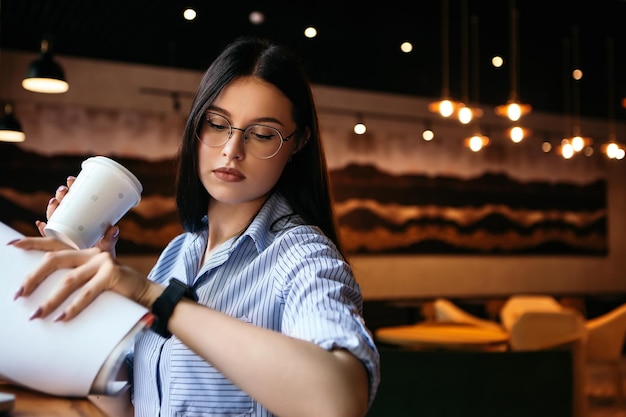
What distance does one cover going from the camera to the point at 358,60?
8.21 meters

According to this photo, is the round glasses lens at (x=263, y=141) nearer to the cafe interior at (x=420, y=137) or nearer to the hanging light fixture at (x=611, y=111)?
the cafe interior at (x=420, y=137)

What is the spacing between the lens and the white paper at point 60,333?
847mm

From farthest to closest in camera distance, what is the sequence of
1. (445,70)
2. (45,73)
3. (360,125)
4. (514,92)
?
1. (445,70)
2. (360,125)
3. (514,92)
4. (45,73)

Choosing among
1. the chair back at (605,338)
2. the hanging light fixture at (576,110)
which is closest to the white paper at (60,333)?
the chair back at (605,338)

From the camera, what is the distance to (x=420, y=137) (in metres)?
9.42

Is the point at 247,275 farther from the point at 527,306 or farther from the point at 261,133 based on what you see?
the point at 527,306

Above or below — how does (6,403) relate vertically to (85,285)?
below

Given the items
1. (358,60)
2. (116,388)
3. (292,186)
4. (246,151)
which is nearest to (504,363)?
(292,186)

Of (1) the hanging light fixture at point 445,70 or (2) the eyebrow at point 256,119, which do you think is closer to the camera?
(2) the eyebrow at point 256,119

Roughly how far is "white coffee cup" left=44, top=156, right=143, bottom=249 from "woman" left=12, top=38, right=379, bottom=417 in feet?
0.37

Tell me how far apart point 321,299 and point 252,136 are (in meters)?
0.35

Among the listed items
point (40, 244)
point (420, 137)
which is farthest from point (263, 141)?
point (420, 137)

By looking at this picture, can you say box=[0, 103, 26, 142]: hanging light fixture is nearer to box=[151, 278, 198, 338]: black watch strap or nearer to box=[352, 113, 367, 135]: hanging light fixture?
box=[352, 113, 367, 135]: hanging light fixture

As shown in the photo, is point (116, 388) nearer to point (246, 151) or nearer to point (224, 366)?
point (224, 366)
